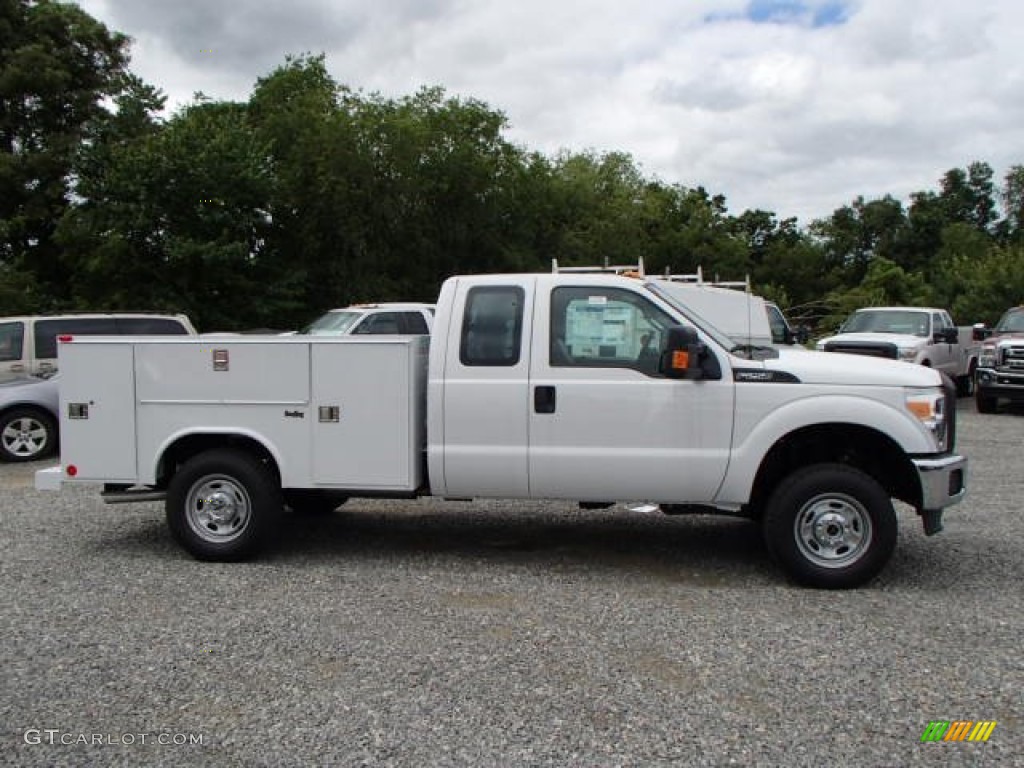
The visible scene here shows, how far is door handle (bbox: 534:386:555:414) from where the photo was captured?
6.21m

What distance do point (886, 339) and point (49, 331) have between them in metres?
13.7

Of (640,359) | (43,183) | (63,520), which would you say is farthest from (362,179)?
(640,359)

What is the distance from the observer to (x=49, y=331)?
529 inches

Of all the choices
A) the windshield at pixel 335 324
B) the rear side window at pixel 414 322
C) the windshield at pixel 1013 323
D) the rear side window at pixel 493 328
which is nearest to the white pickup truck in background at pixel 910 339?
the windshield at pixel 1013 323

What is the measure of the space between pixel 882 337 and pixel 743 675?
13996 millimetres

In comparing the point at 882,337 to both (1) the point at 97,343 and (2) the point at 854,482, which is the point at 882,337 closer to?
(2) the point at 854,482

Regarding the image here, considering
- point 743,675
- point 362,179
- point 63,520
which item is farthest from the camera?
point 362,179

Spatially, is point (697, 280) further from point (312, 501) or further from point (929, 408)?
point (312, 501)

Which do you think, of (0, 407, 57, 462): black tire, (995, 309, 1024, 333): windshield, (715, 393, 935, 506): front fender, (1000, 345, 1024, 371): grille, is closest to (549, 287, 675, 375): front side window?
(715, 393, 935, 506): front fender

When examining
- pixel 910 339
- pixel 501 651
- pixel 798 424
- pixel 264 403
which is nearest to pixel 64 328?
pixel 264 403

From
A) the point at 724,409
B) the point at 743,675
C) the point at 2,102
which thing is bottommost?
the point at 743,675

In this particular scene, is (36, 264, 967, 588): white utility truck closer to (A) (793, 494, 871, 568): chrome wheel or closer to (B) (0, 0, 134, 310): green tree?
(A) (793, 494, 871, 568): chrome wheel

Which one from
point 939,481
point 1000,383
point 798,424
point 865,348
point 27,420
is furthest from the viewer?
point 865,348

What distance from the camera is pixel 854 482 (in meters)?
5.93
